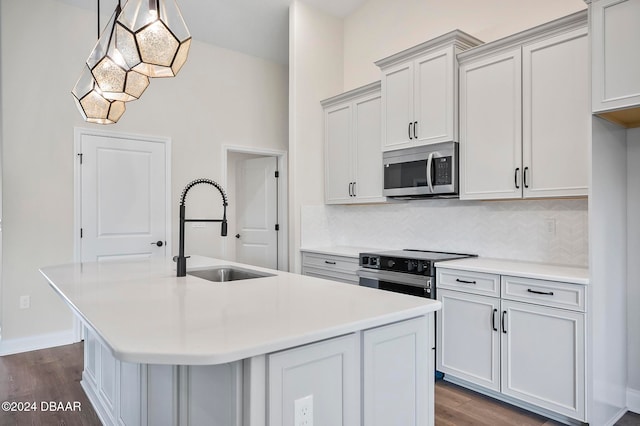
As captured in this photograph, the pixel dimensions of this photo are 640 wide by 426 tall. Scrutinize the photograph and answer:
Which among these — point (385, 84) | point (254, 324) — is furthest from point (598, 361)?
point (385, 84)

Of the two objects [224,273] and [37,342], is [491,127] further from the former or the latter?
[37,342]

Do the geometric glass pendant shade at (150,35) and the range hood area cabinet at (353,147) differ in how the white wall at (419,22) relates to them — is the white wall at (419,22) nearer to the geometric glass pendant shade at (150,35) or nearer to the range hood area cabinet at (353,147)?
the range hood area cabinet at (353,147)

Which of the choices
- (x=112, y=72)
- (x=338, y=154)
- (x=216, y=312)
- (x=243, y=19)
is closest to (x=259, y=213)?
(x=338, y=154)

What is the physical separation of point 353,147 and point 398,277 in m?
1.58

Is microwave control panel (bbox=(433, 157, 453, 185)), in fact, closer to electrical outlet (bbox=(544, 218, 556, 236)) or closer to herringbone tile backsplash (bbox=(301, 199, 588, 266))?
herringbone tile backsplash (bbox=(301, 199, 588, 266))

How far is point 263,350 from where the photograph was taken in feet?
3.62

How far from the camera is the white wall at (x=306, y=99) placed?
14.7 ft

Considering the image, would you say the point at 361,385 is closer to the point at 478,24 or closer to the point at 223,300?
the point at 223,300

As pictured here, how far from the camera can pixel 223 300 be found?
164cm

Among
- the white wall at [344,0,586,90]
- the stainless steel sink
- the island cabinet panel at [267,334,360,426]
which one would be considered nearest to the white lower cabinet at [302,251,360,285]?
the stainless steel sink

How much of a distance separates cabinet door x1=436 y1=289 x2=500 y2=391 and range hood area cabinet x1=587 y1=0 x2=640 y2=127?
132 centimetres

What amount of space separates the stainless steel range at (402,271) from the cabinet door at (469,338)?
0.52 feet

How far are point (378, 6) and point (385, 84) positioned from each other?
1327 millimetres

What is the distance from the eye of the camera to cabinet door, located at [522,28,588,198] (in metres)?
2.58
